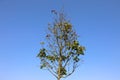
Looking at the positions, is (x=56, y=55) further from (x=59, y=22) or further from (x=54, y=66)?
(x=59, y=22)

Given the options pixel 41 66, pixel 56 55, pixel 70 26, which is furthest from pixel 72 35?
pixel 41 66

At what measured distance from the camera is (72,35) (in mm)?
38719

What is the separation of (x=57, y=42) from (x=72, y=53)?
8.62ft

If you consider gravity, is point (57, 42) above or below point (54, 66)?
above

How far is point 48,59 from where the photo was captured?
38500 mm

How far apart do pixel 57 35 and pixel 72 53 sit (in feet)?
11.0

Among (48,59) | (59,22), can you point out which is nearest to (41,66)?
(48,59)

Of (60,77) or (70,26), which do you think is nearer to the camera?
(60,77)

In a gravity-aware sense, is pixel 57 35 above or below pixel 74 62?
above

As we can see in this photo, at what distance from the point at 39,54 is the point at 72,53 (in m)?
4.88

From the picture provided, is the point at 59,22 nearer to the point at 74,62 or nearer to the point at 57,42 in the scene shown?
the point at 57,42

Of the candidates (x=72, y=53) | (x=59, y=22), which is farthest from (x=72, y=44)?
(x=59, y=22)

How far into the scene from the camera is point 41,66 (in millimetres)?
38875

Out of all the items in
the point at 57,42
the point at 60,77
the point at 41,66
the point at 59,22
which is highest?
the point at 59,22
